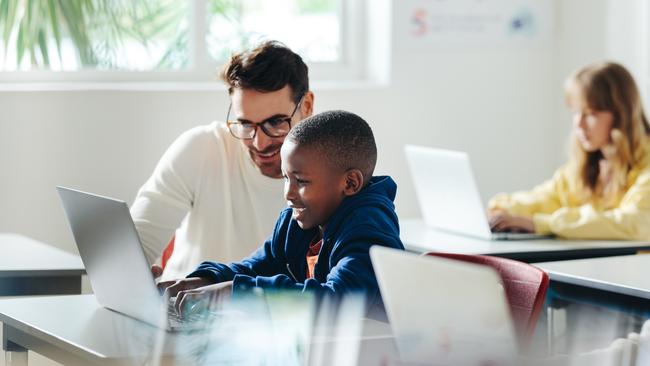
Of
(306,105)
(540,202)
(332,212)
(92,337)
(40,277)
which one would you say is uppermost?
(306,105)

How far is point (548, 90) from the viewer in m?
5.20

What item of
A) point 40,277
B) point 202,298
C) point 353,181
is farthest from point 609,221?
point 202,298

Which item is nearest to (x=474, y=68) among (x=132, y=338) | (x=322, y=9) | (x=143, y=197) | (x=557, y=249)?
(x=322, y=9)

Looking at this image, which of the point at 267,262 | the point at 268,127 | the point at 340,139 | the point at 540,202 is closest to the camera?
the point at 340,139

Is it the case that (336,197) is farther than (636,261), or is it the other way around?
(636,261)

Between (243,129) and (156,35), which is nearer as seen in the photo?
(243,129)

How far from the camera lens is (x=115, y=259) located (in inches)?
76.6

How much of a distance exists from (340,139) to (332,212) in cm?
14

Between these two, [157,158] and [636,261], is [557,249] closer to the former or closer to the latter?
[636,261]

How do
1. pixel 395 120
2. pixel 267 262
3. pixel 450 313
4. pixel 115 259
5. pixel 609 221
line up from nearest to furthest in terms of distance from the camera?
pixel 450 313
pixel 115 259
pixel 267 262
pixel 609 221
pixel 395 120

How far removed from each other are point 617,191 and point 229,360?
7.80ft

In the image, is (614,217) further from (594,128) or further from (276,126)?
(276,126)

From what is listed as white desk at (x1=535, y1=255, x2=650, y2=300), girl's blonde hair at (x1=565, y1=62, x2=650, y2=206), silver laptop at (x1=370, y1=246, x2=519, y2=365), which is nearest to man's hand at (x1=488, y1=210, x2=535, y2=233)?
girl's blonde hair at (x1=565, y1=62, x2=650, y2=206)

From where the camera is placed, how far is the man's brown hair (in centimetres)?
253
